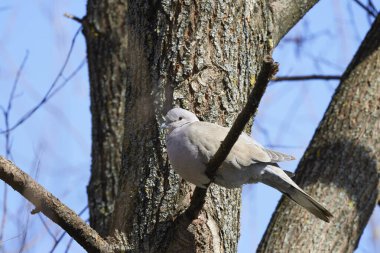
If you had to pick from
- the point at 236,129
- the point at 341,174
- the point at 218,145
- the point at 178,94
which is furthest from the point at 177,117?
the point at 341,174

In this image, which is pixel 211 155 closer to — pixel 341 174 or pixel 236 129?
pixel 236 129

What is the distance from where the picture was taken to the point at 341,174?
4273mm

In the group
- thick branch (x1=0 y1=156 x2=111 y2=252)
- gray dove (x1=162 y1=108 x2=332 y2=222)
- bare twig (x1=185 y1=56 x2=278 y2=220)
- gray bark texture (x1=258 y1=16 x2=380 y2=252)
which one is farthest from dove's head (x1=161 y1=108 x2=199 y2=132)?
gray bark texture (x1=258 y1=16 x2=380 y2=252)

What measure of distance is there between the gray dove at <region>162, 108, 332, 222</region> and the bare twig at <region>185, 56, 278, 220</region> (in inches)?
2.7

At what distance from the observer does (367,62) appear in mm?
4734

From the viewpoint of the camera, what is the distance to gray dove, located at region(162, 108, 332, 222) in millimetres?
3209

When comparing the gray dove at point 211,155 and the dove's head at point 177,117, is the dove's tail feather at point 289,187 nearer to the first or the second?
the gray dove at point 211,155

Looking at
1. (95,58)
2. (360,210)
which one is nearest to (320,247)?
(360,210)

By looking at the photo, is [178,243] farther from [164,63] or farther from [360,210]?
[360,210]

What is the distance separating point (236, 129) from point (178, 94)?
30.7 inches

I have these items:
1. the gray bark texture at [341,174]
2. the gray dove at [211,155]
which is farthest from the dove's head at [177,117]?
the gray bark texture at [341,174]

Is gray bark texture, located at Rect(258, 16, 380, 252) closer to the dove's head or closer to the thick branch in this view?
the dove's head

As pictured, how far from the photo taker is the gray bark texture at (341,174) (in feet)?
13.4

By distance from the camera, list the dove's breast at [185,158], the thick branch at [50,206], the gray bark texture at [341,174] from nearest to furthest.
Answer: the thick branch at [50,206] < the dove's breast at [185,158] < the gray bark texture at [341,174]
